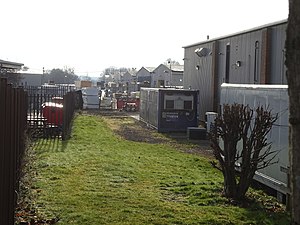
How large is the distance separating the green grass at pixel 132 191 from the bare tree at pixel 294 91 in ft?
19.9

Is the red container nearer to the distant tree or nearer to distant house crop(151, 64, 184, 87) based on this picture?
distant house crop(151, 64, 184, 87)

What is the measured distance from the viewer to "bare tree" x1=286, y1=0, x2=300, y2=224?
2467mm

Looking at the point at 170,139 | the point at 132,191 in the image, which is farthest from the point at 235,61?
the point at 132,191

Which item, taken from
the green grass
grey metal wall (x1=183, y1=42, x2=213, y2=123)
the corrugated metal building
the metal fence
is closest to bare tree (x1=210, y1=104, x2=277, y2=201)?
the green grass

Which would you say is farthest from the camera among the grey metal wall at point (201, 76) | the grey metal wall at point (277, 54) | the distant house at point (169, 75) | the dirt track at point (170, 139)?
the distant house at point (169, 75)

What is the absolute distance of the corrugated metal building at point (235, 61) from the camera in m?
23.0

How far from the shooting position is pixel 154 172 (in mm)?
13906

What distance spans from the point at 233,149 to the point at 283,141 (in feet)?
3.23

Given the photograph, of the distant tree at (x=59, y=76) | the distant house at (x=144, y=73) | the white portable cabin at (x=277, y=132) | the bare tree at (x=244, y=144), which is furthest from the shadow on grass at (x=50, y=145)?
the distant tree at (x=59, y=76)

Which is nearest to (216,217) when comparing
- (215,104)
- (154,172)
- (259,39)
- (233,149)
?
(233,149)

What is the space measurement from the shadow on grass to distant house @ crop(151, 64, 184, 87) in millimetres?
66721

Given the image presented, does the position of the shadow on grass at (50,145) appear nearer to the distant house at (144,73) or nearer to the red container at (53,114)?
the red container at (53,114)

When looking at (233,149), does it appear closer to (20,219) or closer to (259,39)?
(20,219)

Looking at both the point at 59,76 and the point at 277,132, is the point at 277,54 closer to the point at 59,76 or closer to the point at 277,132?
the point at 277,132
